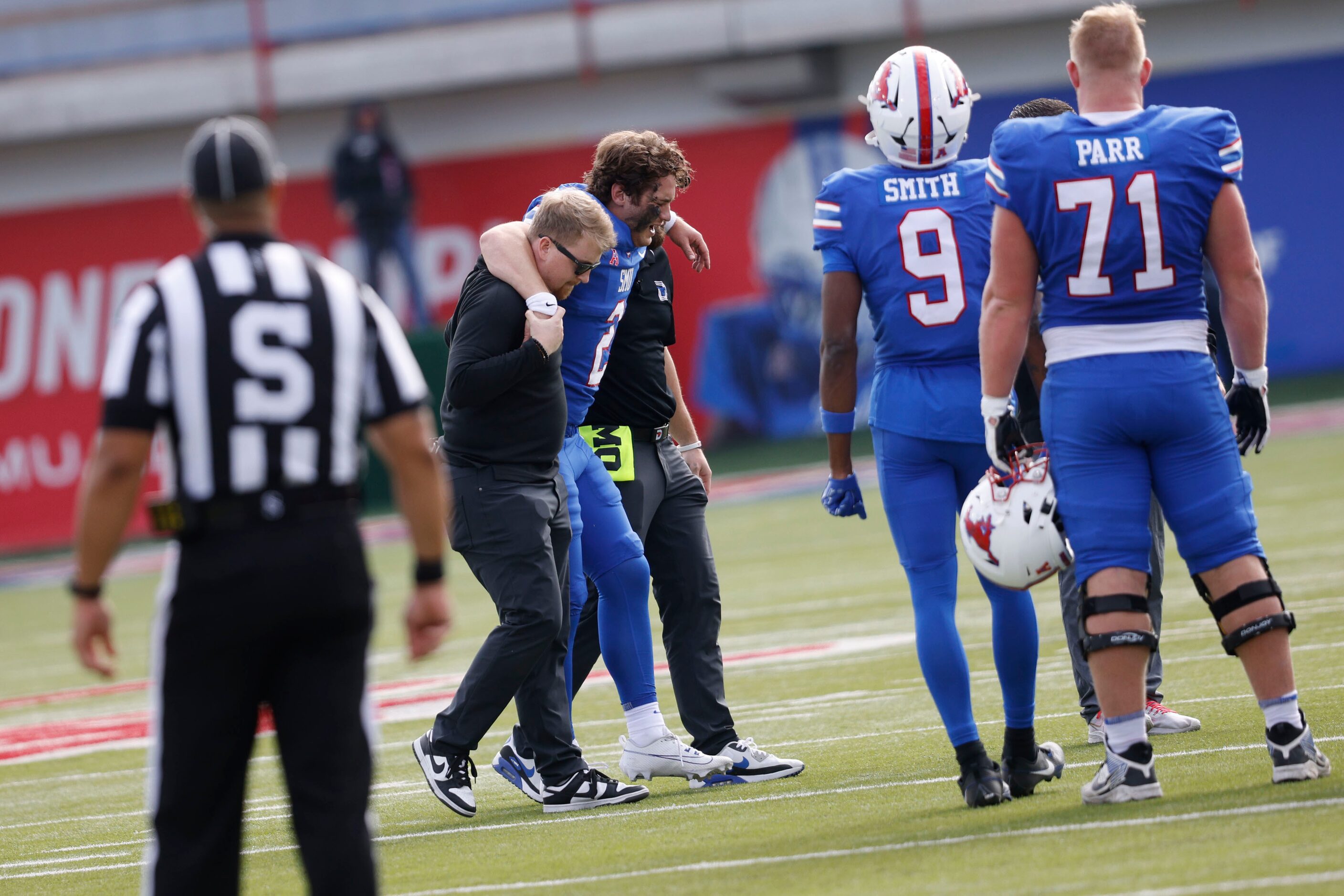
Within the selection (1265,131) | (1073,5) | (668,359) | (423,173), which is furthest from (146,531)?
(668,359)

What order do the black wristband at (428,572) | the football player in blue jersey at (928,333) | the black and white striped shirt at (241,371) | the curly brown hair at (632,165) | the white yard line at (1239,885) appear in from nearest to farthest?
the black and white striped shirt at (241,371) → the black wristband at (428,572) → the white yard line at (1239,885) → the football player in blue jersey at (928,333) → the curly brown hair at (632,165)

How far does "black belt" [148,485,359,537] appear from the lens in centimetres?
354

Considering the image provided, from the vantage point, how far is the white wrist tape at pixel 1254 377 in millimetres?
5031

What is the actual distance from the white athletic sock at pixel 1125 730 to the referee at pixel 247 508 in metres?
2.07

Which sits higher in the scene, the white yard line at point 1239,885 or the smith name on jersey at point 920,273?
the smith name on jersey at point 920,273

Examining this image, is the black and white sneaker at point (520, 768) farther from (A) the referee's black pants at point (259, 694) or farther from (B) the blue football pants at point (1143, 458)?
(A) the referee's black pants at point (259, 694)

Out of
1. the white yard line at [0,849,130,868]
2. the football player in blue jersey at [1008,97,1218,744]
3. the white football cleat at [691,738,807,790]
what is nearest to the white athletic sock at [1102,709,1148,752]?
the football player in blue jersey at [1008,97,1218,744]

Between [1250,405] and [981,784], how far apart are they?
A: 1.28m

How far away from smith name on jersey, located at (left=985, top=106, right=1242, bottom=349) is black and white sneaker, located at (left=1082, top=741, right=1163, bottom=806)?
106 centimetres

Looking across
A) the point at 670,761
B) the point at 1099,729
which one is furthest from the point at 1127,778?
the point at 670,761

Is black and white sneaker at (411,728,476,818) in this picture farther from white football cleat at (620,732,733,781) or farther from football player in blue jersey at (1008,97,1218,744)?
football player in blue jersey at (1008,97,1218,744)

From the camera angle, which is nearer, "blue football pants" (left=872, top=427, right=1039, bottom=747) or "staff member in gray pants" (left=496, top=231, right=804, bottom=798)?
"blue football pants" (left=872, top=427, right=1039, bottom=747)

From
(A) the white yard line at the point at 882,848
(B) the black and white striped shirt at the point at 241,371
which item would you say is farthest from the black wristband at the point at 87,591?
(A) the white yard line at the point at 882,848

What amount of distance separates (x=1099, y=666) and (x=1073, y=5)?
1860 centimetres
